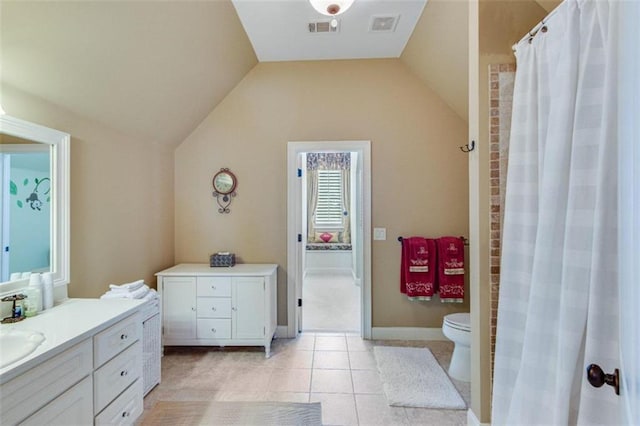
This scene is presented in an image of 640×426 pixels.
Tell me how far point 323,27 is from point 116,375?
9.11 feet

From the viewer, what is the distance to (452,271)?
110 inches

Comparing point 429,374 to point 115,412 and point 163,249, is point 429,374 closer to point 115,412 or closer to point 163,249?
point 115,412

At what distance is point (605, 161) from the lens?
90 cm

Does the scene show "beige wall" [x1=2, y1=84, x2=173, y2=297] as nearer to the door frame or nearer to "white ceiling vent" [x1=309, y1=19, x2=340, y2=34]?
the door frame

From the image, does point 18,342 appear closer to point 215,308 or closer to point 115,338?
point 115,338

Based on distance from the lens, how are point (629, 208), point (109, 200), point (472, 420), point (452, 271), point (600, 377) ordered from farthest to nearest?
point (452, 271), point (109, 200), point (472, 420), point (600, 377), point (629, 208)

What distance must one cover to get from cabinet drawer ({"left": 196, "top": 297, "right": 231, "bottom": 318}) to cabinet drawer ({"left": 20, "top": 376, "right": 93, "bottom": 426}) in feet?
4.27

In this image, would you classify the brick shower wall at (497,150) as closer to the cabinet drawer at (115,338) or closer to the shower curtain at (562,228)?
the shower curtain at (562,228)

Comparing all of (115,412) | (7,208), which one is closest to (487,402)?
(115,412)

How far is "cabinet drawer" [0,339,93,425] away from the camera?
93cm

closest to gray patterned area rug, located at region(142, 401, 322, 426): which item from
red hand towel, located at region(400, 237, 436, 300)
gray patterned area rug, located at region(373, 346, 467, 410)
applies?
gray patterned area rug, located at region(373, 346, 467, 410)

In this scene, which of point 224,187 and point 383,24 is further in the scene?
point 224,187

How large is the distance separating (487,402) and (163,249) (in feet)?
9.44

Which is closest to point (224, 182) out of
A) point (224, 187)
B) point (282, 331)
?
point (224, 187)
